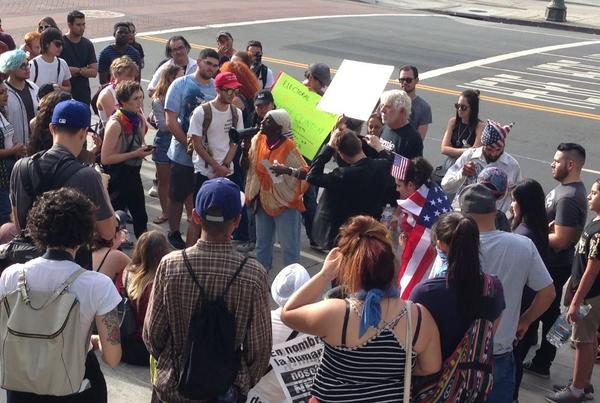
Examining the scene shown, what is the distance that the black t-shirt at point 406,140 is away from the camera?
25.7ft

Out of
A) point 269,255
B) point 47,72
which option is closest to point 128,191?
point 269,255

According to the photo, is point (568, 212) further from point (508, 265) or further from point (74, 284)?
point (74, 284)

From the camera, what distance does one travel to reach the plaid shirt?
3939mm

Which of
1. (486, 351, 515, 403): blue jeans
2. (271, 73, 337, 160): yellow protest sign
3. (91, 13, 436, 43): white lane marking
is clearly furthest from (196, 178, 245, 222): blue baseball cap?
(91, 13, 436, 43): white lane marking

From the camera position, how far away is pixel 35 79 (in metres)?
9.59

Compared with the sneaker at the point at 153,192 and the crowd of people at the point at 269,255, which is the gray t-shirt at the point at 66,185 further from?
the sneaker at the point at 153,192

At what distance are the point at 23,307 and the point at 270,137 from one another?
380 cm

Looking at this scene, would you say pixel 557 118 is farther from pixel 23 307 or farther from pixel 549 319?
pixel 23 307

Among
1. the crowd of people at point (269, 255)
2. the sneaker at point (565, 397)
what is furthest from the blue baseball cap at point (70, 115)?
the sneaker at point (565, 397)

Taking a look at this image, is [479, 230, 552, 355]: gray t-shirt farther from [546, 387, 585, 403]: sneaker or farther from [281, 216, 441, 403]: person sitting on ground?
[546, 387, 585, 403]: sneaker

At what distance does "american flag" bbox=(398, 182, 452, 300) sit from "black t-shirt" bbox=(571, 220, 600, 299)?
2.96ft

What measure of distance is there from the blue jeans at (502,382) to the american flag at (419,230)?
74 cm

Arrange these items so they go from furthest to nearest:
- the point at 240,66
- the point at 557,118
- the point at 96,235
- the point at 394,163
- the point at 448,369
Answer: the point at 557,118 → the point at 240,66 → the point at 394,163 → the point at 96,235 → the point at 448,369

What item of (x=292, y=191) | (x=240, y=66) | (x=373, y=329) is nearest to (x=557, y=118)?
(x=240, y=66)
